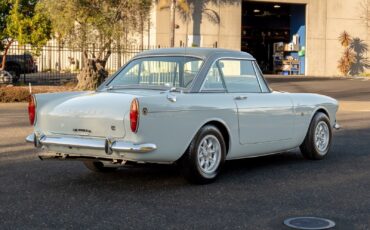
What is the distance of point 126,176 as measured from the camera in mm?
7914

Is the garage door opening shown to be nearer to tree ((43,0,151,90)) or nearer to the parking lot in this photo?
tree ((43,0,151,90))

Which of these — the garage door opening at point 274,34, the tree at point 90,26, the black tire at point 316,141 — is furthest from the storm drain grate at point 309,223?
the garage door opening at point 274,34

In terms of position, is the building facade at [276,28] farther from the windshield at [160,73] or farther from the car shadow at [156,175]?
the windshield at [160,73]

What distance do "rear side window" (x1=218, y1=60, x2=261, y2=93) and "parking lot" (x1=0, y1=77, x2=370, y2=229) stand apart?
1101 millimetres

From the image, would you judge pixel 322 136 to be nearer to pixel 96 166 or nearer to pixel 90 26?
pixel 96 166

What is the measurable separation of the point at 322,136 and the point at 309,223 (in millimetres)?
3978

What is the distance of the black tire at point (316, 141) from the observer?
9.17 meters

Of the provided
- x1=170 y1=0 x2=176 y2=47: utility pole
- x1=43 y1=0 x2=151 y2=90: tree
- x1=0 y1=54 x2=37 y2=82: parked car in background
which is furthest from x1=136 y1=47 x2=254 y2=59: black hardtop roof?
x1=170 y1=0 x2=176 y2=47: utility pole

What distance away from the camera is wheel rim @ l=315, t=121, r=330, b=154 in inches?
368

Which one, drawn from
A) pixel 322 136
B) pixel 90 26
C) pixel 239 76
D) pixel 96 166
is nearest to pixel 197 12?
pixel 90 26

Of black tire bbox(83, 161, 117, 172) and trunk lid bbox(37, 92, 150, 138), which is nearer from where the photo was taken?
trunk lid bbox(37, 92, 150, 138)

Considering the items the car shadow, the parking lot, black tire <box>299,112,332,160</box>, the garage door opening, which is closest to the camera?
the parking lot

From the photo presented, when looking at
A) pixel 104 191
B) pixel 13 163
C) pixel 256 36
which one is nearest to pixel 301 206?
pixel 104 191

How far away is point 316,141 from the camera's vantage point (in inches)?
367
